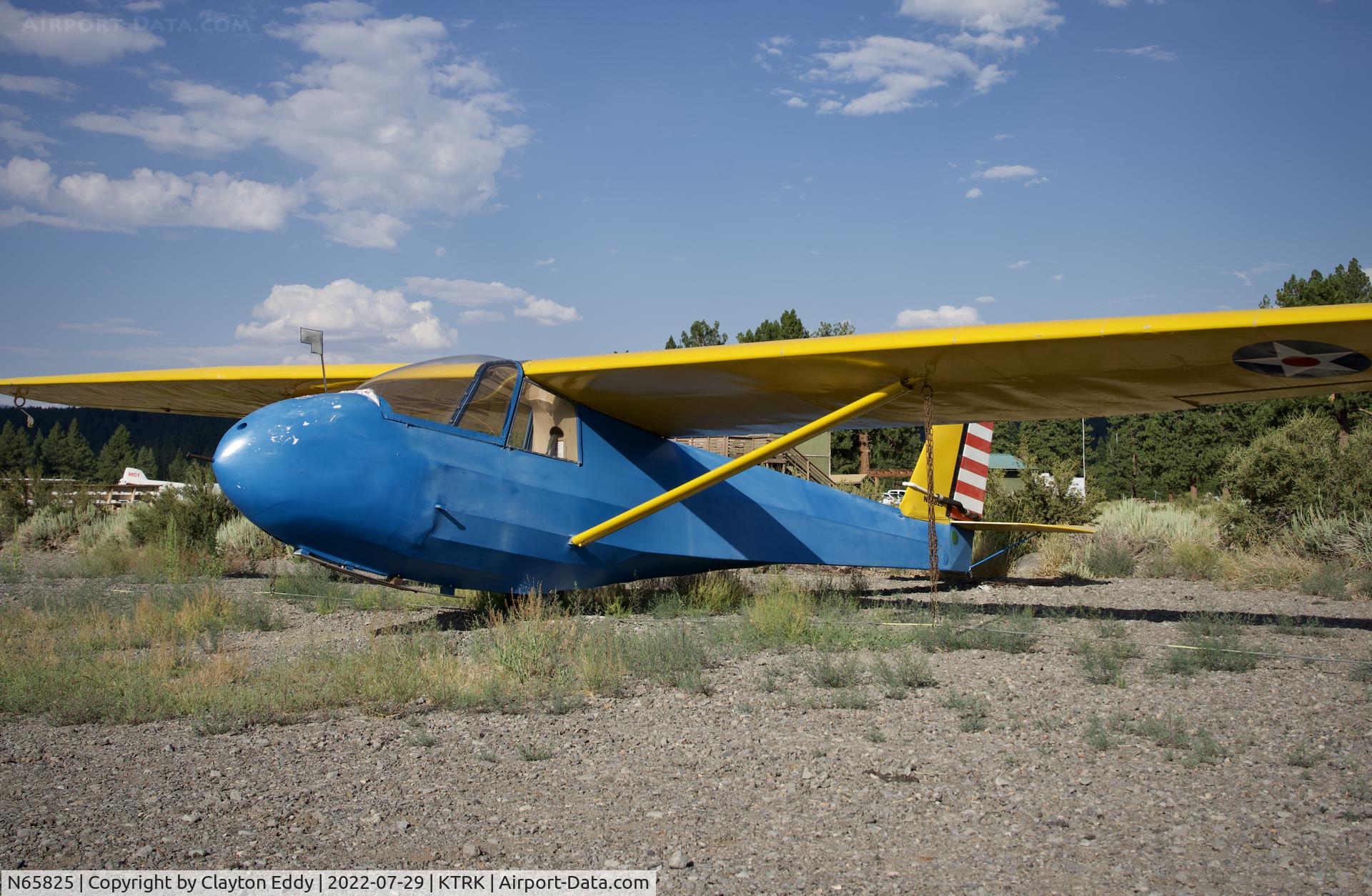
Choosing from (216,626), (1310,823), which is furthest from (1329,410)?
(216,626)

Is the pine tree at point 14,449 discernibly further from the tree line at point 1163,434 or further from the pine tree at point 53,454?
the tree line at point 1163,434

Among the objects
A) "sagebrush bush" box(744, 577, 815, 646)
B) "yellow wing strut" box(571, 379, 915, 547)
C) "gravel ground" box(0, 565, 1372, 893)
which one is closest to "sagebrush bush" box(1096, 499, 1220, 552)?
"yellow wing strut" box(571, 379, 915, 547)

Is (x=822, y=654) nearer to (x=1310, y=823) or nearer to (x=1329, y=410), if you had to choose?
(x=1310, y=823)

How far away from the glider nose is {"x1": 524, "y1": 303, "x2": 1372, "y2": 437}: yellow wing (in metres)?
2.16

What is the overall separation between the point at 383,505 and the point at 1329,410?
2818 centimetres

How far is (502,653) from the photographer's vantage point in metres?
6.34

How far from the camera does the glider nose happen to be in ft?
21.2

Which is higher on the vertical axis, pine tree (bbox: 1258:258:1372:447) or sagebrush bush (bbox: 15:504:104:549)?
pine tree (bbox: 1258:258:1372:447)

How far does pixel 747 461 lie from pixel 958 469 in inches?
222

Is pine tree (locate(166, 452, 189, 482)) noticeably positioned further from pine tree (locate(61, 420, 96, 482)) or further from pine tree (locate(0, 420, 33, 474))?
pine tree (locate(61, 420, 96, 482))

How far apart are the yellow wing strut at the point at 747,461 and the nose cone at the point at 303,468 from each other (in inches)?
92.8

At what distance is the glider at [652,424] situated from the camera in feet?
22.0
